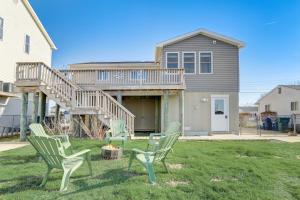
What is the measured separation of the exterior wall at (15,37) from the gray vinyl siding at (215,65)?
881 centimetres

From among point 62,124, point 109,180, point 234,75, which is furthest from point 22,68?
point 234,75

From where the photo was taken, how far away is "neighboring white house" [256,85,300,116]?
61.8 ft

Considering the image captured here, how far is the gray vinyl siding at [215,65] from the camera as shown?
13.3 m

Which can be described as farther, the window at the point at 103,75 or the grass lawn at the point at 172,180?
the window at the point at 103,75

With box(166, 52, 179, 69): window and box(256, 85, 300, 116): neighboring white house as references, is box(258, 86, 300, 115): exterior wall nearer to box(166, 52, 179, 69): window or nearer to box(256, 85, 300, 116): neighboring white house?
box(256, 85, 300, 116): neighboring white house

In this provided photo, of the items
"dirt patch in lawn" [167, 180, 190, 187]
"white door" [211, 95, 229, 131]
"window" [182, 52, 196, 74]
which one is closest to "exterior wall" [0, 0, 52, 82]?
"window" [182, 52, 196, 74]

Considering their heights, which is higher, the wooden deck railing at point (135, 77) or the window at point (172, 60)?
the window at point (172, 60)

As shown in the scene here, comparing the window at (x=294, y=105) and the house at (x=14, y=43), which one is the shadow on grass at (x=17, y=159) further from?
the window at (x=294, y=105)

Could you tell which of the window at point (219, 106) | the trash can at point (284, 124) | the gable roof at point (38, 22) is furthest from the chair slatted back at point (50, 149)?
the trash can at point (284, 124)

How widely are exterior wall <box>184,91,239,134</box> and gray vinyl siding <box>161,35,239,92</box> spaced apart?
13.8 inches

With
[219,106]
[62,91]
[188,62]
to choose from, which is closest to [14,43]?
[62,91]

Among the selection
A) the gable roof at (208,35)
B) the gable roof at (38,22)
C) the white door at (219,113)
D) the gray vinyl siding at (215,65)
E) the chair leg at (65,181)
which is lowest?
the chair leg at (65,181)

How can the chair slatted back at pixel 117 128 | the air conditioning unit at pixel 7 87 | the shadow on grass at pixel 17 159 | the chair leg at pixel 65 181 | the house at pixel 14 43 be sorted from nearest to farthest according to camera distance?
the chair leg at pixel 65 181
the shadow on grass at pixel 17 159
the chair slatted back at pixel 117 128
the air conditioning unit at pixel 7 87
the house at pixel 14 43

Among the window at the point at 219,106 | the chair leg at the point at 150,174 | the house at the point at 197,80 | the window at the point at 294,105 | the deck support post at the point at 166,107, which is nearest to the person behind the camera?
the chair leg at the point at 150,174
